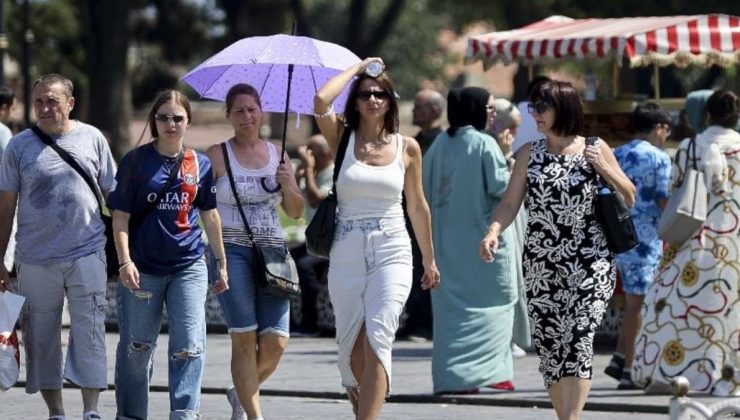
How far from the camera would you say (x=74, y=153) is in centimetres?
977

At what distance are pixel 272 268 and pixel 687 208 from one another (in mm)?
2843

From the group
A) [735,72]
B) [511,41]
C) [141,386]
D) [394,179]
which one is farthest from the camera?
[735,72]

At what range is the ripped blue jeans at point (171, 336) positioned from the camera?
930 cm

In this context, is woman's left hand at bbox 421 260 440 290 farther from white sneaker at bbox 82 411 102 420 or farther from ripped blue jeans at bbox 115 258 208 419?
white sneaker at bbox 82 411 102 420

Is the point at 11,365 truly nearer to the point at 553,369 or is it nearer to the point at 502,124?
the point at 553,369

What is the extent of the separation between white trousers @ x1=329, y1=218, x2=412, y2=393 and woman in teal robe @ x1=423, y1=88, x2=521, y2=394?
10.4 ft

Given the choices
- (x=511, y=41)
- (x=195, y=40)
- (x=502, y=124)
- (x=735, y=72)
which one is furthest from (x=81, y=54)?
(x=502, y=124)

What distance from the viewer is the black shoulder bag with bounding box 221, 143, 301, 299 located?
9656mm

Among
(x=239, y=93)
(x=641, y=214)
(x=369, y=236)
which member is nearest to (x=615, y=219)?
(x=369, y=236)

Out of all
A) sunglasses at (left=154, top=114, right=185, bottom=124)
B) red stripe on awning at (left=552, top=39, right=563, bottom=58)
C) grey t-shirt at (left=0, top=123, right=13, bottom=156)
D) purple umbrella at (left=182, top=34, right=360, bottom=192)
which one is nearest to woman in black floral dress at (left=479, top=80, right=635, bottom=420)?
purple umbrella at (left=182, top=34, right=360, bottom=192)

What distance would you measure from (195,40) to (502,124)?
4362 cm

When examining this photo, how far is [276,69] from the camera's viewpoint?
35.2ft

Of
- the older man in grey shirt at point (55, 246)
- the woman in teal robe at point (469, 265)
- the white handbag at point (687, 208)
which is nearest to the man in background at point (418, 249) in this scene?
the woman in teal robe at point (469, 265)

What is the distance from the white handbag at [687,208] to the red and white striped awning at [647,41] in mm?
4832
